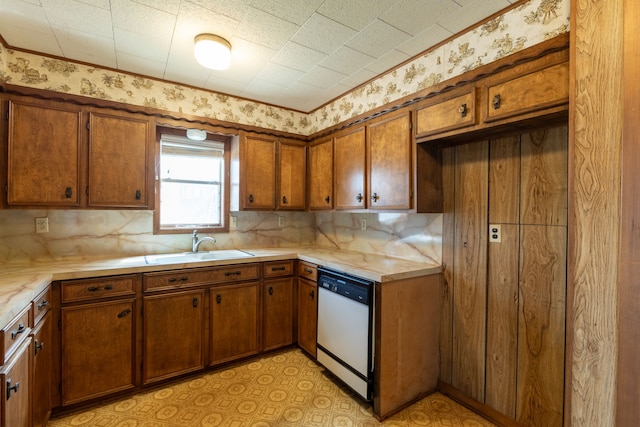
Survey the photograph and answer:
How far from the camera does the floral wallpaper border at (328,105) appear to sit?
1.60 m

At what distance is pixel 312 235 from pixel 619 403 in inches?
113

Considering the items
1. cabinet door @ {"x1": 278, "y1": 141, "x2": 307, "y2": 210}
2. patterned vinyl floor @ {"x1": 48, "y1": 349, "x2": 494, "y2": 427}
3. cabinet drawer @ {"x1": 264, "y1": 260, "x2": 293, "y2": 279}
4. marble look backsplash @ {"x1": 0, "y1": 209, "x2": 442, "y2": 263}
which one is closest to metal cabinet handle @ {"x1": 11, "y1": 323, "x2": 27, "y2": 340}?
patterned vinyl floor @ {"x1": 48, "y1": 349, "x2": 494, "y2": 427}

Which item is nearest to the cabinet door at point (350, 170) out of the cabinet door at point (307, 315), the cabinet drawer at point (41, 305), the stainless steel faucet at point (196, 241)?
the cabinet door at point (307, 315)

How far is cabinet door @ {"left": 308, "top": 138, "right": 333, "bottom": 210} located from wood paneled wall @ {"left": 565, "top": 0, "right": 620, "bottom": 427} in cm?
193

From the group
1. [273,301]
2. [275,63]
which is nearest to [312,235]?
[273,301]

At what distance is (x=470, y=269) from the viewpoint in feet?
6.75

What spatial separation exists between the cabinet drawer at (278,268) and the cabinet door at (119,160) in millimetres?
1154

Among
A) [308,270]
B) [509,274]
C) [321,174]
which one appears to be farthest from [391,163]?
[308,270]

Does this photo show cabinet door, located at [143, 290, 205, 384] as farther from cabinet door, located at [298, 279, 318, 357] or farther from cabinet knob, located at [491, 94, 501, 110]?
cabinet knob, located at [491, 94, 501, 110]

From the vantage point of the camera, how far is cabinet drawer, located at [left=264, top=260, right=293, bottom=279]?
8.83ft

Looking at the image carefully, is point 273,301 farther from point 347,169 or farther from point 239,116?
point 239,116

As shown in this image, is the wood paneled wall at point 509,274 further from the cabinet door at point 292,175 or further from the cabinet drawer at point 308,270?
the cabinet door at point 292,175

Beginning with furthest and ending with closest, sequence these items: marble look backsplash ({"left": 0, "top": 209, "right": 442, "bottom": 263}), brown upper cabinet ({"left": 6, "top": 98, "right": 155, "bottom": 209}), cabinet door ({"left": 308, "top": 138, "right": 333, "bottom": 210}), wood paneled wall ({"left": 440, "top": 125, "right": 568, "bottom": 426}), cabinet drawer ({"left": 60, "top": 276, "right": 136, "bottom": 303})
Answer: cabinet door ({"left": 308, "top": 138, "right": 333, "bottom": 210})
marble look backsplash ({"left": 0, "top": 209, "right": 442, "bottom": 263})
brown upper cabinet ({"left": 6, "top": 98, "right": 155, "bottom": 209})
cabinet drawer ({"left": 60, "top": 276, "right": 136, "bottom": 303})
wood paneled wall ({"left": 440, "top": 125, "right": 568, "bottom": 426})

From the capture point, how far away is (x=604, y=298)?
46.1 inches
